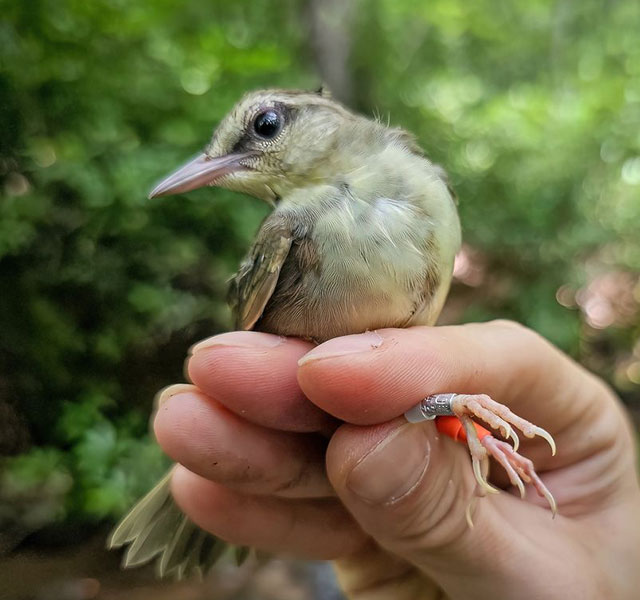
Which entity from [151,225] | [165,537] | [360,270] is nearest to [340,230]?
[360,270]

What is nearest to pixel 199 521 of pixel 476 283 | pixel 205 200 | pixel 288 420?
pixel 288 420

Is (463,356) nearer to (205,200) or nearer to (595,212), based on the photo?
(205,200)

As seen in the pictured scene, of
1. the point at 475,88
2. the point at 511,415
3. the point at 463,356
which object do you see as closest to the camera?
the point at 511,415

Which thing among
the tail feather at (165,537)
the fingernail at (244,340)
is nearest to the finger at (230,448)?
the fingernail at (244,340)

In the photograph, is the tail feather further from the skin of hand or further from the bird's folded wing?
the bird's folded wing

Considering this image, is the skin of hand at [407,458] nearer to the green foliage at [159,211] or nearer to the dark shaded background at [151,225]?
the dark shaded background at [151,225]
